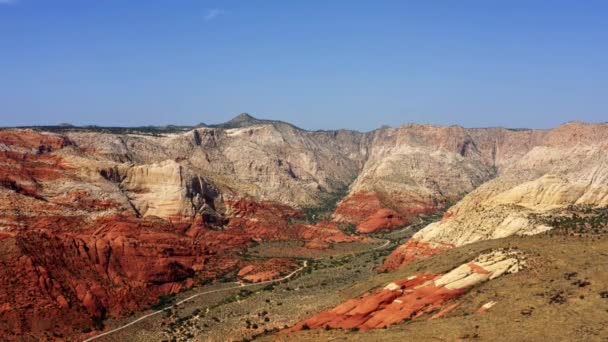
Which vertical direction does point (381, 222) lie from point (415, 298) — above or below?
below

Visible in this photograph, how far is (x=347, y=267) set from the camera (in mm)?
78125

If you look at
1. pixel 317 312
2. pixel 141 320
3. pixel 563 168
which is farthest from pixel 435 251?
pixel 563 168

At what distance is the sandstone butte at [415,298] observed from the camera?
43.8 m

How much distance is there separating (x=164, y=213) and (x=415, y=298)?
63945mm

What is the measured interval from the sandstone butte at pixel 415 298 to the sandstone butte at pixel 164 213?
13.3 metres

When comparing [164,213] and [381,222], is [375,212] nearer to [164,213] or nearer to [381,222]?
[381,222]

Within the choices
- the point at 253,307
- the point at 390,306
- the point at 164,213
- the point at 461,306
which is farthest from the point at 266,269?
the point at 461,306

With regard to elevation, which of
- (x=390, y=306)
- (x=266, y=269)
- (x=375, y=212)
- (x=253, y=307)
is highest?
(x=390, y=306)

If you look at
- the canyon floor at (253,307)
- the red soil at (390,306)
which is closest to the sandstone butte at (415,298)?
the red soil at (390,306)

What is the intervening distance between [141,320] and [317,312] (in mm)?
20272

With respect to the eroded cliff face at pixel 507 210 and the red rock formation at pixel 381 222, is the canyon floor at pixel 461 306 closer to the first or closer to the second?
the eroded cliff face at pixel 507 210

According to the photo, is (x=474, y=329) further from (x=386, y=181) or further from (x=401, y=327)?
(x=386, y=181)

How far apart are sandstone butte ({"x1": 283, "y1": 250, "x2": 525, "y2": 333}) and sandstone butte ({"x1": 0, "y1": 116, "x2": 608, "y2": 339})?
13.3m

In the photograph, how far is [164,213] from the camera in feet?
331
